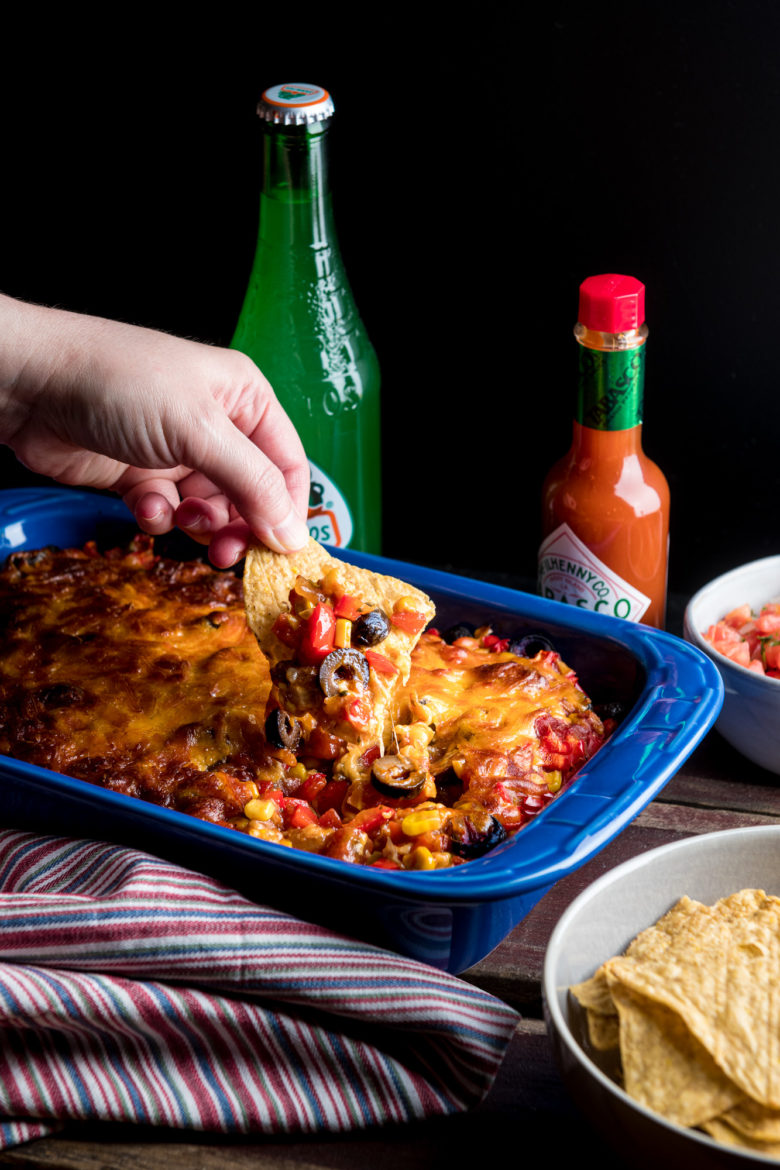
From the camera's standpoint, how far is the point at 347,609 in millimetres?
2426

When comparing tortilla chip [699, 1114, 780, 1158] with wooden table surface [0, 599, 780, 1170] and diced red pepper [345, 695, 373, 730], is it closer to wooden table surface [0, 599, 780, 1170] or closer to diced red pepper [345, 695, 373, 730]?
wooden table surface [0, 599, 780, 1170]

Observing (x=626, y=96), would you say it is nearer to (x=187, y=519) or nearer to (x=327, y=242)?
(x=327, y=242)

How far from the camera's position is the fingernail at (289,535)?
2473 millimetres

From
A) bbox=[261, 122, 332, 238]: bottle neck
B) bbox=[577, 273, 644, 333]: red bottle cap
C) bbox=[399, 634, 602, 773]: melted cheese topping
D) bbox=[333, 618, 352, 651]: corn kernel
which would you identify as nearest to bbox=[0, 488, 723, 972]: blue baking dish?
bbox=[399, 634, 602, 773]: melted cheese topping

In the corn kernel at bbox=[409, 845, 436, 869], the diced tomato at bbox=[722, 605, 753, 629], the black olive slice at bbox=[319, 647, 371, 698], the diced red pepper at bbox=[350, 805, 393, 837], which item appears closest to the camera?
the corn kernel at bbox=[409, 845, 436, 869]

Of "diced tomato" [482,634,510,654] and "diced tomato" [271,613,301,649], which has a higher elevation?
"diced tomato" [271,613,301,649]

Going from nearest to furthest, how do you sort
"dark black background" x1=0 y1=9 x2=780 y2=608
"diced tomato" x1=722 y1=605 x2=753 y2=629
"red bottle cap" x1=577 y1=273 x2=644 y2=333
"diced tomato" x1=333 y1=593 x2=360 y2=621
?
"diced tomato" x1=333 y1=593 x2=360 y2=621 < "red bottle cap" x1=577 y1=273 x2=644 y2=333 < "diced tomato" x1=722 y1=605 x2=753 y2=629 < "dark black background" x1=0 y1=9 x2=780 y2=608

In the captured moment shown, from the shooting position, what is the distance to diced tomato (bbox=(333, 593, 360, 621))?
7.93 ft

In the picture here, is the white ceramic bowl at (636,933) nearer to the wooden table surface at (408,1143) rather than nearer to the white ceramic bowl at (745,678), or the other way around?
the wooden table surface at (408,1143)

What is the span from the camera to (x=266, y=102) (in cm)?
278

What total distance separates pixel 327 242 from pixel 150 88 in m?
0.70

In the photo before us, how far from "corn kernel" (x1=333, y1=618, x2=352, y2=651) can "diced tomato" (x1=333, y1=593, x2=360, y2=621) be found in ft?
0.13

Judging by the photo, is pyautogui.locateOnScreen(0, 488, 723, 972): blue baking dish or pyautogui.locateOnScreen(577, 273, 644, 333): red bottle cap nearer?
→ pyautogui.locateOnScreen(0, 488, 723, 972): blue baking dish

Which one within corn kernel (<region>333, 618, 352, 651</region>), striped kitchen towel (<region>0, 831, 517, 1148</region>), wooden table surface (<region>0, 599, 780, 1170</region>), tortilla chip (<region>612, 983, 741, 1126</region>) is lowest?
wooden table surface (<region>0, 599, 780, 1170</region>)
